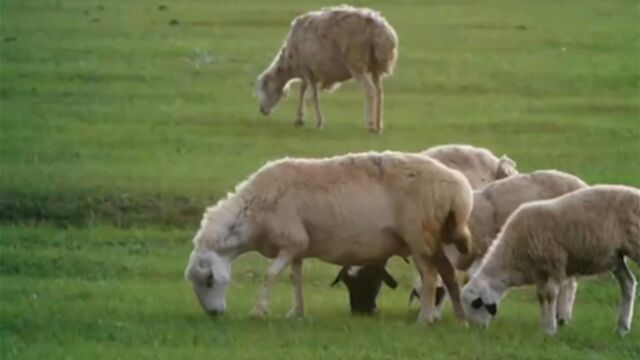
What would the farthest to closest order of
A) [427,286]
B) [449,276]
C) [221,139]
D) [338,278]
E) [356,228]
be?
[221,139]
[338,278]
[449,276]
[356,228]
[427,286]

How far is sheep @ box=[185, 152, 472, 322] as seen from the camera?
15367 mm

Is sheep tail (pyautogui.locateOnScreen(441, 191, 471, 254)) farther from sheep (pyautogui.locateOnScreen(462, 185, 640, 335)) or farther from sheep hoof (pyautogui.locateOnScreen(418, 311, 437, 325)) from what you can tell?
sheep hoof (pyautogui.locateOnScreen(418, 311, 437, 325))

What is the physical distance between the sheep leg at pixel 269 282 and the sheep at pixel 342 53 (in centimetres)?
1226

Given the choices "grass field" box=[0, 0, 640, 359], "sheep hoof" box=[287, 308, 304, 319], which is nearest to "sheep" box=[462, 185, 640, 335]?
"grass field" box=[0, 0, 640, 359]

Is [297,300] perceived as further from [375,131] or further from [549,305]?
[375,131]

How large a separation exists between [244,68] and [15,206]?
46.5ft

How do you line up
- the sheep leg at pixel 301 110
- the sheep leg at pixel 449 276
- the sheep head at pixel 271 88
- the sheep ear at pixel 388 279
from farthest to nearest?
the sheep head at pixel 271 88 < the sheep leg at pixel 301 110 < the sheep ear at pixel 388 279 < the sheep leg at pixel 449 276

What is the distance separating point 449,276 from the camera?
15.6 metres

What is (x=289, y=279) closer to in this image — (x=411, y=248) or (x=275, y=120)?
(x=411, y=248)

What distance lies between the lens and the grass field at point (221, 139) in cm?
1452

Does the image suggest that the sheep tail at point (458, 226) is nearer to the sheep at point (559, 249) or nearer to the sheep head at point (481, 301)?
the sheep at point (559, 249)

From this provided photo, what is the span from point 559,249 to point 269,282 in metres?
2.43

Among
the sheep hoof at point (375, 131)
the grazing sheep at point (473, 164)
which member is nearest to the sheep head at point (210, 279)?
the grazing sheep at point (473, 164)

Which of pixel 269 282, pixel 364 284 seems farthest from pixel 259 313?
pixel 364 284
